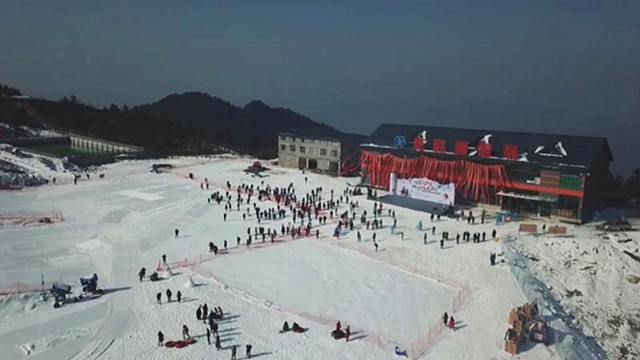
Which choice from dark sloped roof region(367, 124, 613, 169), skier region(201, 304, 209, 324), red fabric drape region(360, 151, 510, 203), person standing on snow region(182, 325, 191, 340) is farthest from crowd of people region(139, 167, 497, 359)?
dark sloped roof region(367, 124, 613, 169)

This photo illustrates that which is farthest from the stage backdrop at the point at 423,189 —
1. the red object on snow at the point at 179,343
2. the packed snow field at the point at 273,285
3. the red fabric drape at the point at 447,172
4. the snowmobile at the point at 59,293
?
the snowmobile at the point at 59,293

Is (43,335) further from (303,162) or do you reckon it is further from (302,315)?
(303,162)

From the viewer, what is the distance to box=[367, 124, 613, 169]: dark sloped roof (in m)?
52.6

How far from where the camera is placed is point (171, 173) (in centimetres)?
7531

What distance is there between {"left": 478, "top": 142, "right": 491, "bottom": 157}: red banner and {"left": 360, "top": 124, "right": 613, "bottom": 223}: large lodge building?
4.0 inches

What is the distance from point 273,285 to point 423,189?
24.0m

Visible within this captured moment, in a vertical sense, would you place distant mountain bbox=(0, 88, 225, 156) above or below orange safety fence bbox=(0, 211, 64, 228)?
above

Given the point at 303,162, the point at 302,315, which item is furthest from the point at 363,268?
the point at 303,162

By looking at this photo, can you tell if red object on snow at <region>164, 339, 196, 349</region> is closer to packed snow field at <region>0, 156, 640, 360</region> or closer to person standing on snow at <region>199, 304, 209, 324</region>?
packed snow field at <region>0, 156, 640, 360</region>

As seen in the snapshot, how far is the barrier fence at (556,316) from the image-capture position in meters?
29.3

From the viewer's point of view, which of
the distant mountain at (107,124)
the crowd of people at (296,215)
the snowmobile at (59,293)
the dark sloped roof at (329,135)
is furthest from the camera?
the distant mountain at (107,124)

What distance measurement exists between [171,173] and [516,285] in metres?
52.6

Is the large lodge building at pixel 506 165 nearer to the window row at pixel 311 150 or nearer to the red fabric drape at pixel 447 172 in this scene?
the red fabric drape at pixel 447 172

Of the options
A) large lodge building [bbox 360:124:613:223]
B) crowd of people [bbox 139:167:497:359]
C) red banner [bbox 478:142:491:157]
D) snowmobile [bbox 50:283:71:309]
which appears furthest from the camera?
red banner [bbox 478:142:491:157]
